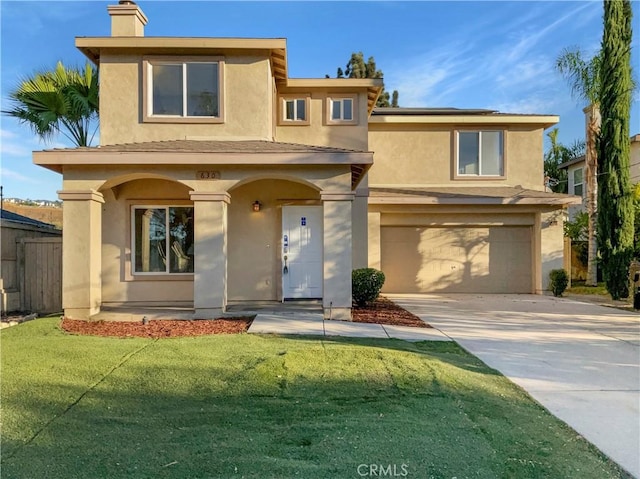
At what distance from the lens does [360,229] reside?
1362 centimetres

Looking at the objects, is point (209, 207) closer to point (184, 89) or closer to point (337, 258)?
point (337, 258)

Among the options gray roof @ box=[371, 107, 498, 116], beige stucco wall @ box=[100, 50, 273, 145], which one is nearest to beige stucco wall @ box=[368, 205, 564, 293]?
gray roof @ box=[371, 107, 498, 116]

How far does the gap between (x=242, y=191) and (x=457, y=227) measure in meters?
7.60

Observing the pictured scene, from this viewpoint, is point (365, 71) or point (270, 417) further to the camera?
point (365, 71)

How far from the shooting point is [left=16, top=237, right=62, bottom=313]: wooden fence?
10406 millimetres

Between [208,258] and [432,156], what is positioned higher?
[432,156]

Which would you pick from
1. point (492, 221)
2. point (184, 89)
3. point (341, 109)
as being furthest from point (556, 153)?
point (184, 89)

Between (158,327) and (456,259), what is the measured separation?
10132 millimetres

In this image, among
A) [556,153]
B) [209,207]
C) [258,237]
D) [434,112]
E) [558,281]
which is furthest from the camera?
[556,153]

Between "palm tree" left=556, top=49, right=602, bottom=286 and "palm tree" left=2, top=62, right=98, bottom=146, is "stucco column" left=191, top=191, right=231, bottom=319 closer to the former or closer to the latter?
"palm tree" left=2, top=62, right=98, bottom=146

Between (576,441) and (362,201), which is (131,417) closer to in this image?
(576,441)

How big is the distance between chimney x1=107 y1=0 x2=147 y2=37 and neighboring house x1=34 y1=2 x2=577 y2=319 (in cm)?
3

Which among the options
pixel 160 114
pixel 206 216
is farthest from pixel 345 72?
pixel 206 216

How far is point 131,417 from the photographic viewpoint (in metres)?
4.10
